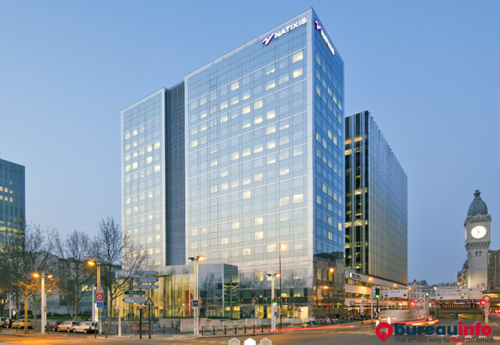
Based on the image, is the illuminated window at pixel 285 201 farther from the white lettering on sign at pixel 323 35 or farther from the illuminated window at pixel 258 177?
the white lettering on sign at pixel 323 35

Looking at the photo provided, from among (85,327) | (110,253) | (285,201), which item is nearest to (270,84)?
(285,201)

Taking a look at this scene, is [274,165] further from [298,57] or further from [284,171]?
[298,57]

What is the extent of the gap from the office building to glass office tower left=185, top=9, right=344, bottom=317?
0.73 feet

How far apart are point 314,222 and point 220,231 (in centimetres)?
2417

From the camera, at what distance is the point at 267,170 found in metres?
89.6

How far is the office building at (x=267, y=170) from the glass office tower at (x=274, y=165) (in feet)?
0.73

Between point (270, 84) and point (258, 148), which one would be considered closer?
point (270, 84)

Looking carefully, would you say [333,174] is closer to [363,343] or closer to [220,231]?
[220,231]

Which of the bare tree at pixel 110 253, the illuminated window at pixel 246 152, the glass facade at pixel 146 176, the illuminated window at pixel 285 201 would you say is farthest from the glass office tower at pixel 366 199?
the bare tree at pixel 110 253

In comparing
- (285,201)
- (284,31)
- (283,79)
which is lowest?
(285,201)

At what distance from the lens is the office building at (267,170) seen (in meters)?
83.8

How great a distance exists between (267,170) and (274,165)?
6.76ft

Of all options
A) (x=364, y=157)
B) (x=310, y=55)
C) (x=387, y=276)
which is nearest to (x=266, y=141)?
(x=310, y=55)

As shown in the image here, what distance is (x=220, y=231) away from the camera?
318ft
